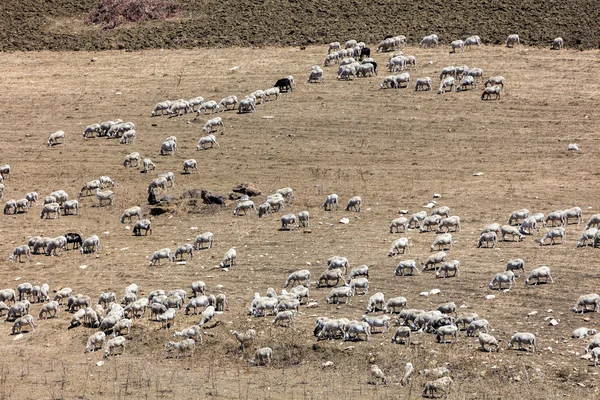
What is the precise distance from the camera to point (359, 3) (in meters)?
57.6

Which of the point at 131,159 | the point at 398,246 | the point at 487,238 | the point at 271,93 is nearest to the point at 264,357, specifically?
the point at 398,246

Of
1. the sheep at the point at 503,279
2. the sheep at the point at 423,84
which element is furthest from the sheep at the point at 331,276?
the sheep at the point at 423,84

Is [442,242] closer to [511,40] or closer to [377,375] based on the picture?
[377,375]

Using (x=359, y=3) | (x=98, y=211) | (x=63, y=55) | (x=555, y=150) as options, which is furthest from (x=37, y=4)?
(x=555, y=150)

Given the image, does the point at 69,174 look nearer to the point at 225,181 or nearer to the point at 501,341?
the point at 225,181

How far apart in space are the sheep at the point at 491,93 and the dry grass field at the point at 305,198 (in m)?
0.40

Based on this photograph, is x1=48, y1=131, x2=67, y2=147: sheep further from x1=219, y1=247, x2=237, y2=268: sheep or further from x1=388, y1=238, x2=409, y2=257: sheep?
x1=388, y1=238, x2=409, y2=257: sheep

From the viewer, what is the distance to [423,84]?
46594 mm

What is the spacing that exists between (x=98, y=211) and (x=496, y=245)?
1279 cm

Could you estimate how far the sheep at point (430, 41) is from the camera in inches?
2041

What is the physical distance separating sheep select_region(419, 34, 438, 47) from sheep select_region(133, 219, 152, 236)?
20.3 meters

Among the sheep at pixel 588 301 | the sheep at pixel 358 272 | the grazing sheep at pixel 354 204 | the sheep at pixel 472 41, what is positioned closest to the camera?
the sheep at pixel 588 301

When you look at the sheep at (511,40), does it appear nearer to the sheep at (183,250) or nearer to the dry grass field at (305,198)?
the dry grass field at (305,198)

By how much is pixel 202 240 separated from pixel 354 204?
514 cm
